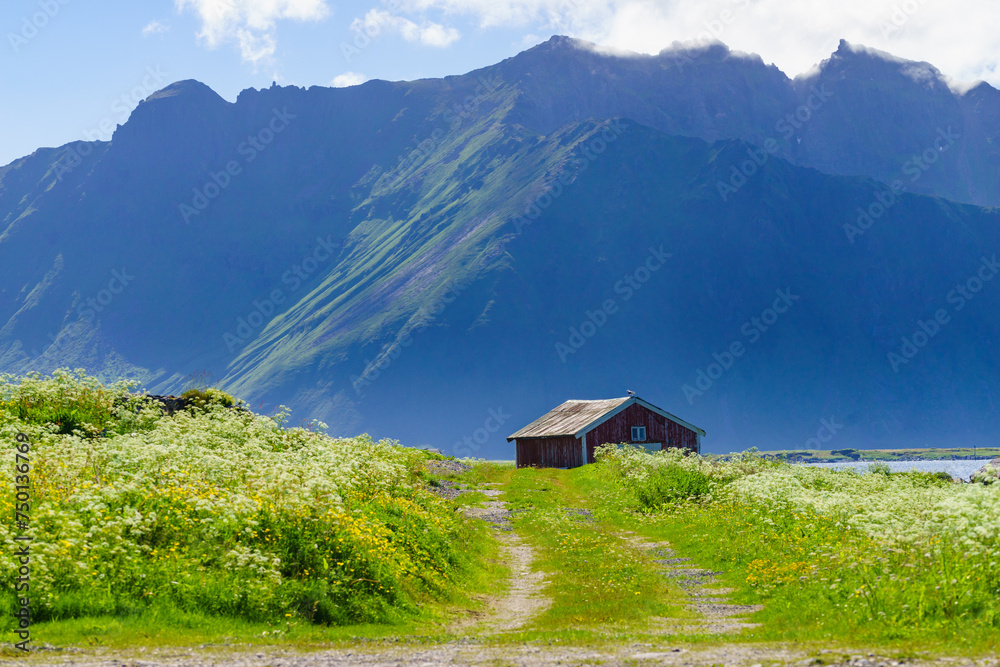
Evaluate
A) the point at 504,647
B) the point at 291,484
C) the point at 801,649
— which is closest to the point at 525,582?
the point at 291,484

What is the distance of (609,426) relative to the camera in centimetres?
6944

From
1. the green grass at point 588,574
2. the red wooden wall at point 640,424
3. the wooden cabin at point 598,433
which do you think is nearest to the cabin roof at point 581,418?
the wooden cabin at point 598,433

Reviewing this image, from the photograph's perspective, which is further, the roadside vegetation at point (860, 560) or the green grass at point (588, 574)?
the green grass at point (588, 574)

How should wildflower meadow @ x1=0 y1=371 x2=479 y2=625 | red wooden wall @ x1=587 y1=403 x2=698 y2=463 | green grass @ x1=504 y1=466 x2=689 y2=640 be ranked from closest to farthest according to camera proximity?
wildflower meadow @ x1=0 y1=371 x2=479 y2=625, green grass @ x1=504 y1=466 x2=689 y2=640, red wooden wall @ x1=587 y1=403 x2=698 y2=463

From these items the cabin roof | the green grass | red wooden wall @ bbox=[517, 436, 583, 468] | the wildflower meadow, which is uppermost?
the cabin roof

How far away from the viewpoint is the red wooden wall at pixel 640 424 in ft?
225

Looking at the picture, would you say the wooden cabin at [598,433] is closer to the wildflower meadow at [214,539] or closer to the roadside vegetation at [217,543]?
the roadside vegetation at [217,543]

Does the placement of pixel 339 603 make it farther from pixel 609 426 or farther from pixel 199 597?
pixel 609 426

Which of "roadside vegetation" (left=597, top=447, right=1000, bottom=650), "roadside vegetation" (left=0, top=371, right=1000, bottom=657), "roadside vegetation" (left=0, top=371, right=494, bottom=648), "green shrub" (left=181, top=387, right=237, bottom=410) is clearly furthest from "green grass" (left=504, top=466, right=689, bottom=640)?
"green shrub" (left=181, top=387, right=237, bottom=410)

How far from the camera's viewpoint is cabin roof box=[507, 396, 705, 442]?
6844 cm

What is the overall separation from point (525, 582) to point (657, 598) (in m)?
4.28

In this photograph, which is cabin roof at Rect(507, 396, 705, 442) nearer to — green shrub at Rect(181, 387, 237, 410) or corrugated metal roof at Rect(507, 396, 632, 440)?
corrugated metal roof at Rect(507, 396, 632, 440)

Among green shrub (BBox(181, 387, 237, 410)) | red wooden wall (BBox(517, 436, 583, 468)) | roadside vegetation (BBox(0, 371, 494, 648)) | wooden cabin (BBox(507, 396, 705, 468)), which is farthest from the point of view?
red wooden wall (BBox(517, 436, 583, 468))

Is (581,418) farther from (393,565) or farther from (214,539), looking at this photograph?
(214,539)
